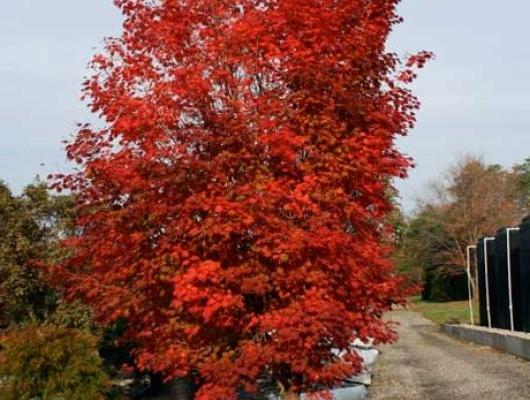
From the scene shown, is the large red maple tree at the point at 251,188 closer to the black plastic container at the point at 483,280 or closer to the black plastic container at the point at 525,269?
the black plastic container at the point at 525,269

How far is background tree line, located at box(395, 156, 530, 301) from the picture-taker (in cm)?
5759

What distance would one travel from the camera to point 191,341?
27.6 ft

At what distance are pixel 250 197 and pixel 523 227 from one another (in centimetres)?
1610

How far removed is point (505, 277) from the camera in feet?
83.8

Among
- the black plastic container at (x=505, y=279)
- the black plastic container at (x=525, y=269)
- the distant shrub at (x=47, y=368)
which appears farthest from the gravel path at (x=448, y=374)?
the distant shrub at (x=47, y=368)

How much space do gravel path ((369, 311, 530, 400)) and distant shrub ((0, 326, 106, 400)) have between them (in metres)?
5.94

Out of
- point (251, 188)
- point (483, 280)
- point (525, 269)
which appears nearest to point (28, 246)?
point (251, 188)

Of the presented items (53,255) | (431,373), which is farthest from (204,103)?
(431,373)

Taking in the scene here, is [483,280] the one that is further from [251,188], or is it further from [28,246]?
[251,188]

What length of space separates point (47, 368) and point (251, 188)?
607 cm

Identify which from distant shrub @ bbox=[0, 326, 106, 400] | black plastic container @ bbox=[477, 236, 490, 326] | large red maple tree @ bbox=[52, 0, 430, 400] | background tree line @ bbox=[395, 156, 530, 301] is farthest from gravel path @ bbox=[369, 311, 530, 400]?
background tree line @ bbox=[395, 156, 530, 301]

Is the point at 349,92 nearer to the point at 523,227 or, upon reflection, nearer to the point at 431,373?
the point at 431,373

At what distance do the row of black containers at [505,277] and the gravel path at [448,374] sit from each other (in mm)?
1489

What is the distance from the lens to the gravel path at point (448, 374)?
15.2 meters
